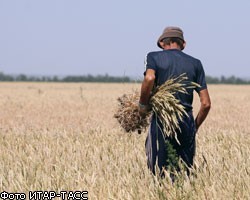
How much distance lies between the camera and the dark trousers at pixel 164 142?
5273 millimetres

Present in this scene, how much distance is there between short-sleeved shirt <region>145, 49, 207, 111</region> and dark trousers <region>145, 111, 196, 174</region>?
175 millimetres

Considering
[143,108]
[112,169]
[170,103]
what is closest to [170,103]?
[170,103]

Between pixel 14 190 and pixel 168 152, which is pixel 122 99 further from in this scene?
pixel 14 190

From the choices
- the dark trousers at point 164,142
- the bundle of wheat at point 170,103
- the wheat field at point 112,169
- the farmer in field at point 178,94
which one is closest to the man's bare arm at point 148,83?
the farmer in field at point 178,94

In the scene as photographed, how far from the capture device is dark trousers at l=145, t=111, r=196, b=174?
17.3 ft

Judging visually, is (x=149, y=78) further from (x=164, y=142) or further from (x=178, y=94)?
(x=164, y=142)

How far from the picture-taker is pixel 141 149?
304 inches

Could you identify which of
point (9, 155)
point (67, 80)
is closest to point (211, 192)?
point (9, 155)

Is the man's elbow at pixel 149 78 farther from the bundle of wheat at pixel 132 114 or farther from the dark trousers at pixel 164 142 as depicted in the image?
the bundle of wheat at pixel 132 114

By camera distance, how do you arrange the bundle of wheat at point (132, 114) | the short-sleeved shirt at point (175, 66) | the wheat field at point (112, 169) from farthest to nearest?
the bundle of wheat at point (132, 114) < the short-sleeved shirt at point (175, 66) < the wheat field at point (112, 169)

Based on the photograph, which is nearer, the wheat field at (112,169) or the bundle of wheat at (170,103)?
the wheat field at (112,169)

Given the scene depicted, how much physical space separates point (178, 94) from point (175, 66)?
261 mm

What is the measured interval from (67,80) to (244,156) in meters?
89.7

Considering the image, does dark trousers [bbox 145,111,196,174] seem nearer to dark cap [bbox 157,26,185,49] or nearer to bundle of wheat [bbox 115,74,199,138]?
bundle of wheat [bbox 115,74,199,138]
